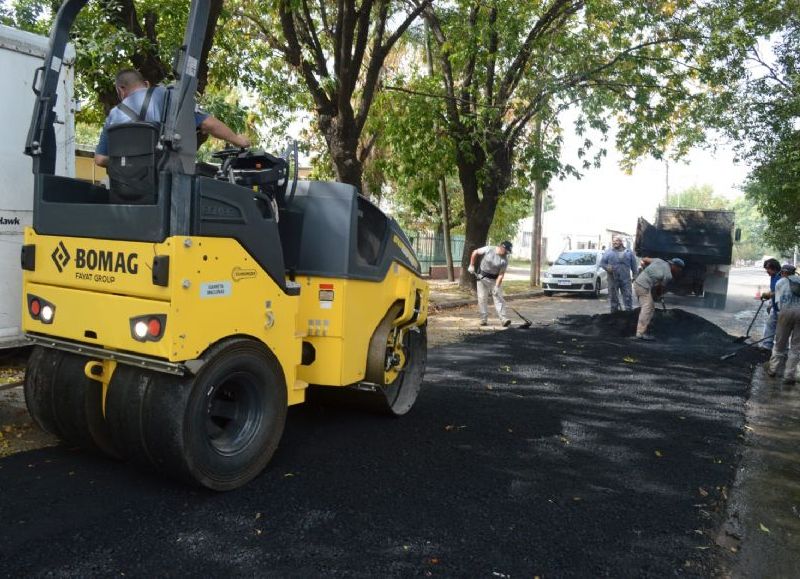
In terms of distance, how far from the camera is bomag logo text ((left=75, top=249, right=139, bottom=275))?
138 inches

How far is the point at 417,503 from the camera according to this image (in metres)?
3.92

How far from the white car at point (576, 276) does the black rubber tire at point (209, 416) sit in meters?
18.2

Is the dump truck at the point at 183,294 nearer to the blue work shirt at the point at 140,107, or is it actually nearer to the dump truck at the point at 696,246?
the blue work shirt at the point at 140,107

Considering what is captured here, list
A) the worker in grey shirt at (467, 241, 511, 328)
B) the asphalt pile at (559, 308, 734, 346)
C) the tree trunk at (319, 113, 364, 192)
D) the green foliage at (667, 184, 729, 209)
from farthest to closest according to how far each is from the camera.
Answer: the green foliage at (667, 184, 729, 209)
the worker in grey shirt at (467, 241, 511, 328)
the asphalt pile at (559, 308, 734, 346)
the tree trunk at (319, 113, 364, 192)

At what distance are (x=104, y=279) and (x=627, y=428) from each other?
458 centimetres

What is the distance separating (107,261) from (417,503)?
2282mm

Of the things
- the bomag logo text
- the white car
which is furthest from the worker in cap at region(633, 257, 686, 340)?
the bomag logo text

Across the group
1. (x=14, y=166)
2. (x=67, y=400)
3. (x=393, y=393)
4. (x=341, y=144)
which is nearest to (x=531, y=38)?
(x=341, y=144)

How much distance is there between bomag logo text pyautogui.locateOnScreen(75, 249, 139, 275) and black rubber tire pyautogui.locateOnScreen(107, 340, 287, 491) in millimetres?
582

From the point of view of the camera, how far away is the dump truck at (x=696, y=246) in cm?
1811

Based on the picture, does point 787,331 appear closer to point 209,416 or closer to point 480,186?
point 209,416

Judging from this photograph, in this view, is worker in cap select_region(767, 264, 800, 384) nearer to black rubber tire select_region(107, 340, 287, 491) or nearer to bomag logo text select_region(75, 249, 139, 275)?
black rubber tire select_region(107, 340, 287, 491)

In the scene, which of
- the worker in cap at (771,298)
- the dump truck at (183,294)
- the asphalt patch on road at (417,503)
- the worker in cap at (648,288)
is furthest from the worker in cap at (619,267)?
the dump truck at (183,294)

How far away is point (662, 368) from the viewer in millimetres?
9047
